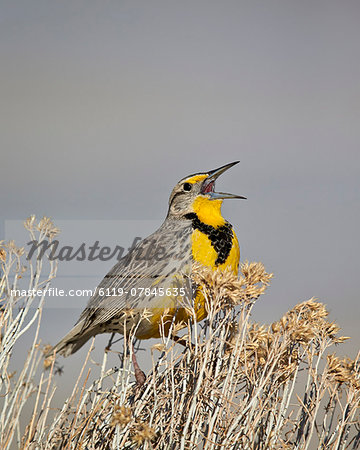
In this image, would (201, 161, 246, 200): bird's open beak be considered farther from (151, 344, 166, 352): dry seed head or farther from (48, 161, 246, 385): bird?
(151, 344, 166, 352): dry seed head

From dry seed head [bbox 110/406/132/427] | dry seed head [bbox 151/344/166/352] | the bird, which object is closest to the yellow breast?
the bird

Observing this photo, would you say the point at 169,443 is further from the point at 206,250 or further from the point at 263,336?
the point at 206,250

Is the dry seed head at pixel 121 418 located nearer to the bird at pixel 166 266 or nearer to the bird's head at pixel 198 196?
the bird at pixel 166 266

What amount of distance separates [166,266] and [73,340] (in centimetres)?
56

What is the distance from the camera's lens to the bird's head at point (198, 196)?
260cm

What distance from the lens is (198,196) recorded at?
2.66 meters

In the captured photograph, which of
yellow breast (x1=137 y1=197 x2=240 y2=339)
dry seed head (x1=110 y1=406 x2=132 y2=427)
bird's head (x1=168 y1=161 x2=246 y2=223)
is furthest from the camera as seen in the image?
bird's head (x1=168 y1=161 x2=246 y2=223)

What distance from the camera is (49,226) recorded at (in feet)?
6.75

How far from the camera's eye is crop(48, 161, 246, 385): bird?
89.7 inches

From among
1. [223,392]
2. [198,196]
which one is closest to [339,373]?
[223,392]

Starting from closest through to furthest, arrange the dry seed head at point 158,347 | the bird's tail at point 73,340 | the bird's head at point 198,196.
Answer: the dry seed head at point 158,347 → the bird's tail at point 73,340 → the bird's head at point 198,196

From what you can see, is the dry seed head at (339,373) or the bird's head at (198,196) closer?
the dry seed head at (339,373)

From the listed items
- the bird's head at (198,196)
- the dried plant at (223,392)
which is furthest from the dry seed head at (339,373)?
the bird's head at (198,196)

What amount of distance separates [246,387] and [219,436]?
156 millimetres
